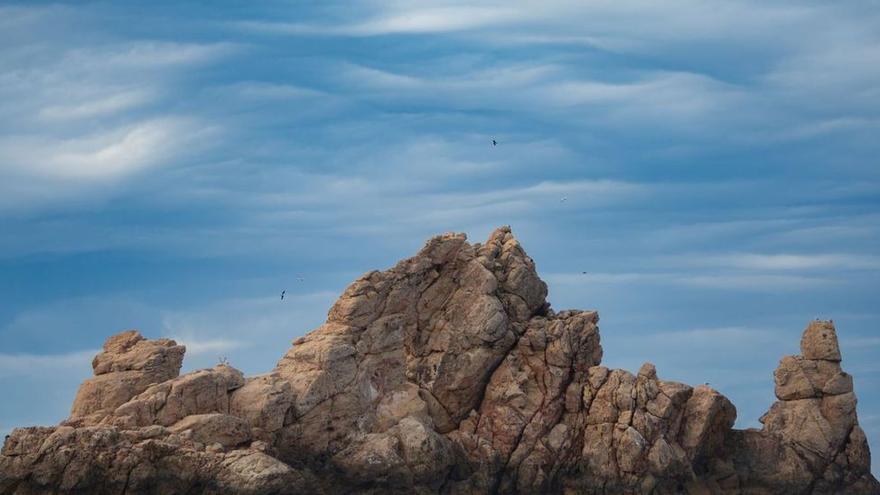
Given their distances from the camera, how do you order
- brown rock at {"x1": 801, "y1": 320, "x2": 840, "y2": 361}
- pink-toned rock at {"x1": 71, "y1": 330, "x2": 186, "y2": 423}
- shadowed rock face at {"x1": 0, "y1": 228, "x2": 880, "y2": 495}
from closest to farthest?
1. shadowed rock face at {"x1": 0, "y1": 228, "x2": 880, "y2": 495}
2. pink-toned rock at {"x1": 71, "y1": 330, "x2": 186, "y2": 423}
3. brown rock at {"x1": 801, "y1": 320, "x2": 840, "y2": 361}

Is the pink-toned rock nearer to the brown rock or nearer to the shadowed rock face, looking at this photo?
the shadowed rock face

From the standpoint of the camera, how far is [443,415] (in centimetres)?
10144

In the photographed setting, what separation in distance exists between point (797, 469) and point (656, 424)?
912cm

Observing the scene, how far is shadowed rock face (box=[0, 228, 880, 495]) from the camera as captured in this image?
8981 centimetres

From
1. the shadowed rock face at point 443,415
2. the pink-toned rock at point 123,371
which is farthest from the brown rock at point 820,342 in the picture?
the pink-toned rock at point 123,371

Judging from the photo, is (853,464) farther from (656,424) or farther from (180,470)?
(180,470)

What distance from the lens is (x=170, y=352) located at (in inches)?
3834

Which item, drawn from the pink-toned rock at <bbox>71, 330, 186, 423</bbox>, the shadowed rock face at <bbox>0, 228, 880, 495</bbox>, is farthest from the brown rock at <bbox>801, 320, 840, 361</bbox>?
the pink-toned rock at <bbox>71, 330, 186, 423</bbox>

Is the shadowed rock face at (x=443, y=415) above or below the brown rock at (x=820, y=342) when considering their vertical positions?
below

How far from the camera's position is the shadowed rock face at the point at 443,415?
8981 cm

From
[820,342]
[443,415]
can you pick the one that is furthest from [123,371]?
[820,342]

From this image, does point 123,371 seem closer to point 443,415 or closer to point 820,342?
point 443,415

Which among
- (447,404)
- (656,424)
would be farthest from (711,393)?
(447,404)

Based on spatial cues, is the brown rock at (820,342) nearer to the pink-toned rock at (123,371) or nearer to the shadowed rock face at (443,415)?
the shadowed rock face at (443,415)
